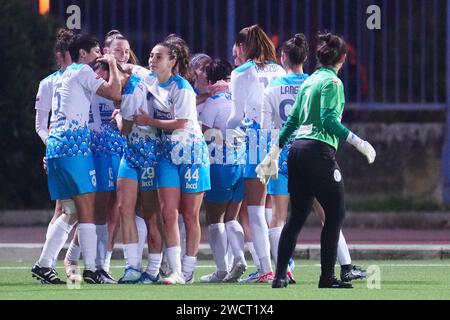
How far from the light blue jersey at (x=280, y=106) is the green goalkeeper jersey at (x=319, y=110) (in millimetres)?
813

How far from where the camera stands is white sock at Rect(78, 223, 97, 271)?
1195 centimetres

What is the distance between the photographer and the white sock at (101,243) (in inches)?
487

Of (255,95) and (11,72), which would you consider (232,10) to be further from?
(255,95)

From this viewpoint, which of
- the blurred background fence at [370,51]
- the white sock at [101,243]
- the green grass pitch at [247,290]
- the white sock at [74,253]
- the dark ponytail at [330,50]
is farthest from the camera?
the blurred background fence at [370,51]

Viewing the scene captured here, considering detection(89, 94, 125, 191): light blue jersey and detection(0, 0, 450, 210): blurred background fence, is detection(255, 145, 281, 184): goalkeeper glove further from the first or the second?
detection(0, 0, 450, 210): blurred background fence

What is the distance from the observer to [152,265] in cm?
1199

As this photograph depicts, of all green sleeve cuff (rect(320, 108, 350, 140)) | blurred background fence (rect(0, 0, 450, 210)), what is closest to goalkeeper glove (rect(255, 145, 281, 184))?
green sleeve cuff (rect(320, 108, 350, 140))

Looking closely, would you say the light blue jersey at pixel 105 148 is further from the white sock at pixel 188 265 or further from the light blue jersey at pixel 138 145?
the white sock at pixel 188 265

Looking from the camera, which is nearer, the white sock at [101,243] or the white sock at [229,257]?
the white sock at [101,243]

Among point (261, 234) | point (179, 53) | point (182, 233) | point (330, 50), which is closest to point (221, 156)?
point (261, 234)

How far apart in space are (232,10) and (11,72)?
2.55m

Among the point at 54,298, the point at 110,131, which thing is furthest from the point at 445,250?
the point at 54,298

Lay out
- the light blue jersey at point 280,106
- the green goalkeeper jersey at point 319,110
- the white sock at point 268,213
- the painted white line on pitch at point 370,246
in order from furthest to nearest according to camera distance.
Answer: the painted white line on pitch at point 370,246 → the white sock at point 268,213 → the light blue jersey at point 280,106 → the green goalkeeper jersey at point 319,110

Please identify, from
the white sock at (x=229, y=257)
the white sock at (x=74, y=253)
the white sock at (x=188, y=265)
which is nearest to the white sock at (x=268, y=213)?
the white sock at (x=229, y=257)
